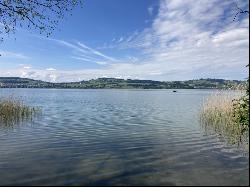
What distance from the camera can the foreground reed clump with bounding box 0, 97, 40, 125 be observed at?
3067 centimetres

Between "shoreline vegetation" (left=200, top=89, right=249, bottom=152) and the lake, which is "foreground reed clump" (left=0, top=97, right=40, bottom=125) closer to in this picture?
the lake

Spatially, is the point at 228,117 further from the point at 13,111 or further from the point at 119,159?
the point at 13,111

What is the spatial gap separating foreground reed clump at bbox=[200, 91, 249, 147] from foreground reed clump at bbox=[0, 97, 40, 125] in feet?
51.7

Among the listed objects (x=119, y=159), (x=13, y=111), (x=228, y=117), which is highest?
(x=228, y=117)

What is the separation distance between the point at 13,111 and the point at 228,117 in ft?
61.9

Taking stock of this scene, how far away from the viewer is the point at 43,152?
1673 centimetres

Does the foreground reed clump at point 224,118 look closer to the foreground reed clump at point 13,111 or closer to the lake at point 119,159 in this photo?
the lake at point 119,159

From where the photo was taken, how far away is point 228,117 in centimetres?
2766

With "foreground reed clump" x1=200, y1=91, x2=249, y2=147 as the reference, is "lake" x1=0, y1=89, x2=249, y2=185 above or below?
below

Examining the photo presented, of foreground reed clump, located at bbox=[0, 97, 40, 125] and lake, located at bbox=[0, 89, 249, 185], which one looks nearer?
lake, located at bbox=[0, 89, 249, 185]

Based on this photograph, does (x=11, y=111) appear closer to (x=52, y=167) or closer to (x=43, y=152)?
(x=43, y=152)

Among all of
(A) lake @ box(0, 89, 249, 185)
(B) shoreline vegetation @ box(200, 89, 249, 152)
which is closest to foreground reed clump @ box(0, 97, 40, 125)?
(A) lake @ box(0, 89, 249, 185)

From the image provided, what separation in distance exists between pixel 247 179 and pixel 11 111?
1002 inches

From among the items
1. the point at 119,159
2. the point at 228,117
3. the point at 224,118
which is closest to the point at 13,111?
the point at 224,118
